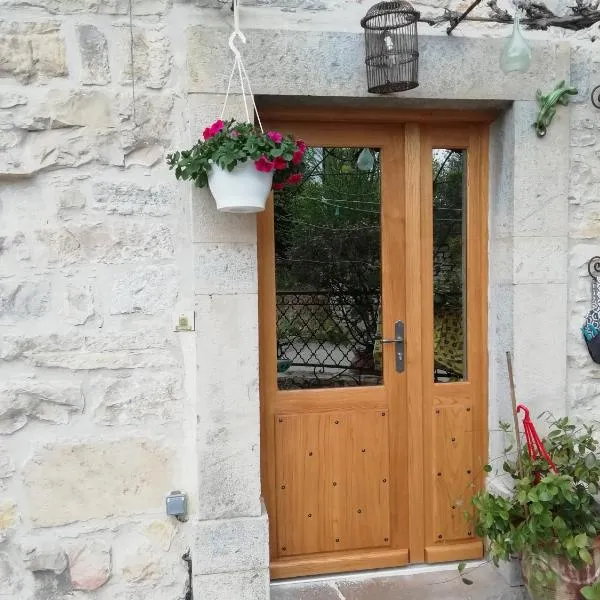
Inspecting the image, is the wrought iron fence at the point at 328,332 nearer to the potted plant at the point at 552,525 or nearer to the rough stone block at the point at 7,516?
the potted plant at the point at 552,525

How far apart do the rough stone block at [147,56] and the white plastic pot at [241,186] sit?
545 mm

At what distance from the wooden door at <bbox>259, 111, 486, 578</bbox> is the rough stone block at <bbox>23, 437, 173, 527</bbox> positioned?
55 centimetres

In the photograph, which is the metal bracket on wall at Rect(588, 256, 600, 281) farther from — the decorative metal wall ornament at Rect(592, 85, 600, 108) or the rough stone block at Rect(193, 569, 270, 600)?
the rough stone block at Rect(193, 569, 270, 600)

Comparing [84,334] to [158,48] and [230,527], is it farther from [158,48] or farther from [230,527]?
[158,48]

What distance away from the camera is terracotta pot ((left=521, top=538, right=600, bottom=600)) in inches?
101

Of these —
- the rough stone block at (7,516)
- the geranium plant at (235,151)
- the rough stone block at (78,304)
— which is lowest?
the rough stone block at (7,516)

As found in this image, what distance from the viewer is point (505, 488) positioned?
2.96 m

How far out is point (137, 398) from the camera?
271cm

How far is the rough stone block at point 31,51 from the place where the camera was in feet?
8.42

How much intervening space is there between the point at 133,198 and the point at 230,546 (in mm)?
1555

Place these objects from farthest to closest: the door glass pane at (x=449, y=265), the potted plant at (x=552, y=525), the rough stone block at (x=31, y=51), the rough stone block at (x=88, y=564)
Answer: the door glass pane at (x=449, y=265) → the rough stone block at (x=88, y=564) → the rough stone block at (x=31, y=51) → the potted plant at (x=552, y=525)

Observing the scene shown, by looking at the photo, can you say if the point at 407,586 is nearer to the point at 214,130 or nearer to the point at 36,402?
the point at 36,402

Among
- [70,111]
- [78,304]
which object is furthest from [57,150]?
[78,304]

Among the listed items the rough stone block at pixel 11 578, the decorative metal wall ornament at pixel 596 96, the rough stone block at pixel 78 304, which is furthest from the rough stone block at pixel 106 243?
the decorative metal wall ornament at pixel 596 96
